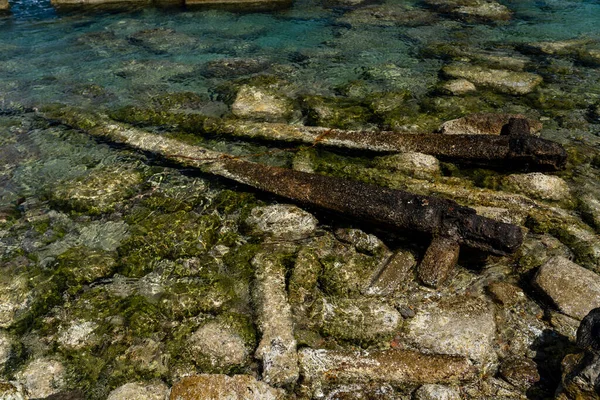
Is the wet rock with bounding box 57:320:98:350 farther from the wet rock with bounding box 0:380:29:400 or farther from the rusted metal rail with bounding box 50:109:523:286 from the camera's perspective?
the rusted metal rail with bounding box 50:109:523:286

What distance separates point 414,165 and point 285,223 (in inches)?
93.9

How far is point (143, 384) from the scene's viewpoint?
431 cm

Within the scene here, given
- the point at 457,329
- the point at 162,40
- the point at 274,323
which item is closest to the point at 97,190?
the point at 274,323

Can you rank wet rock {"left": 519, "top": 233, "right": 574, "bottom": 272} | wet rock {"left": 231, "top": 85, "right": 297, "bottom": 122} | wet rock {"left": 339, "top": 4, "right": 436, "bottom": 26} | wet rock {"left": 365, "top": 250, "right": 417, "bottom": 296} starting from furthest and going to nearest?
wet rock {"left": 339, "top": 4, "right": 436, "bottom": 26} < wet rock {"left": 231, "top": 85, "right": 297, "bottom": 122} < wet rock {"left": 519, "top": 233, "right": 574, "bottom": 272} < wet rock {"left": 365, "top": 250, "right": 417, "bottom": 296}

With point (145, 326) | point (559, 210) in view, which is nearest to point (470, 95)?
point (559, 210)

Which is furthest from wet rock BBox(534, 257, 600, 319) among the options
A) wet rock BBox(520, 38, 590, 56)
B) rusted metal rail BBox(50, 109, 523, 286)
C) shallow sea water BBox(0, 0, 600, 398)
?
wet rock BBox(520, 38, 590, 56)

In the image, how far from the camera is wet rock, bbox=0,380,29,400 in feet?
13.6

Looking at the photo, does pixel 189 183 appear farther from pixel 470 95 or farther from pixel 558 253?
pixel 470 95

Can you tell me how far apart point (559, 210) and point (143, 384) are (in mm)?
5740

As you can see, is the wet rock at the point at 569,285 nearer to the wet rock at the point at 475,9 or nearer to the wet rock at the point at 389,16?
the wet rock at the point at 389,16

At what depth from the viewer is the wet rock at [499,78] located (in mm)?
10055

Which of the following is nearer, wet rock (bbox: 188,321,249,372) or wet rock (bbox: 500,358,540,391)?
wet rock (bbox: 500,358,540,391)

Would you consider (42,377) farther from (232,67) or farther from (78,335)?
(232,67)

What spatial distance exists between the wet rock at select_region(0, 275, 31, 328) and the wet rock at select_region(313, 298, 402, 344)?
11.5 feet
